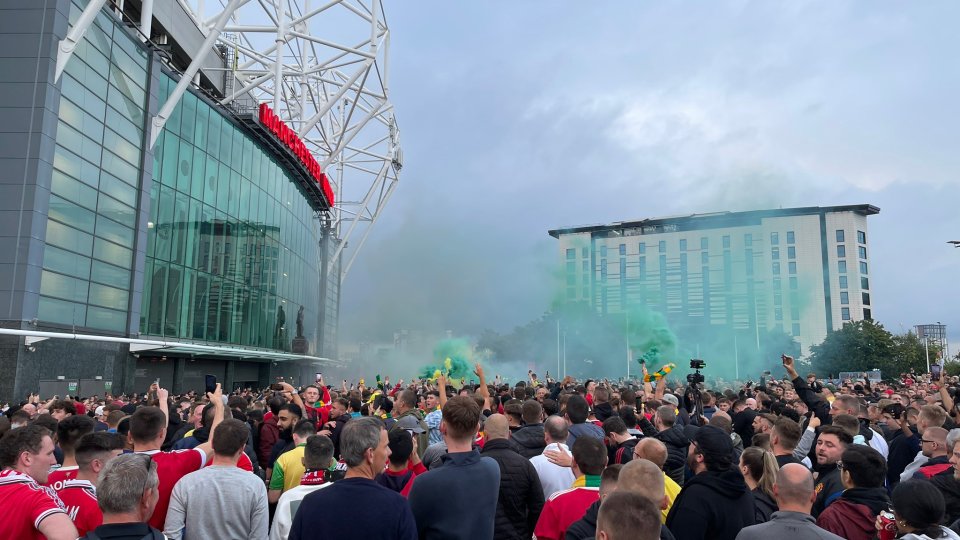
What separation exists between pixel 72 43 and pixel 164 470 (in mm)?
19952

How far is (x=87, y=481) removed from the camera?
4055 millimetres

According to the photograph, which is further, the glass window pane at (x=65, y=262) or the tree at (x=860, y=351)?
the tree at (x=860, y=351)

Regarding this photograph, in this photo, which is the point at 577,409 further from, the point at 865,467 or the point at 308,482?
the point at 308,482

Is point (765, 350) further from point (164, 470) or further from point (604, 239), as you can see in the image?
point (164, 470)

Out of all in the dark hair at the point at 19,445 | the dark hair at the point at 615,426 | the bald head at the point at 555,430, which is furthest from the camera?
the dark hair at the point at 615,426

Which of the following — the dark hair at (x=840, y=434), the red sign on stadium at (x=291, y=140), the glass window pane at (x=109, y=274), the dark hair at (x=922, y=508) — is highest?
the red sign on stadium at (x=291, y=140)

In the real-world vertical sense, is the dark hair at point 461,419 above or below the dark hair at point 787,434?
above

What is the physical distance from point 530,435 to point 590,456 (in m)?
2.02

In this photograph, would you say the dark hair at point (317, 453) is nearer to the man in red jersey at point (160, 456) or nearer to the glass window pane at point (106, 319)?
the man in red jersey at point (160, 456)

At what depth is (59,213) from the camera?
1972cm

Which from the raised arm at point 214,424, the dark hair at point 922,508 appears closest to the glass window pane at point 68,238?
the raised arm at point 214,424

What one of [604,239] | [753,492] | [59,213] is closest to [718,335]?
[604,239]

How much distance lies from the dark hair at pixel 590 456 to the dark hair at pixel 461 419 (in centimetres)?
87

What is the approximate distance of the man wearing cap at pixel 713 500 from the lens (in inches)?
160
